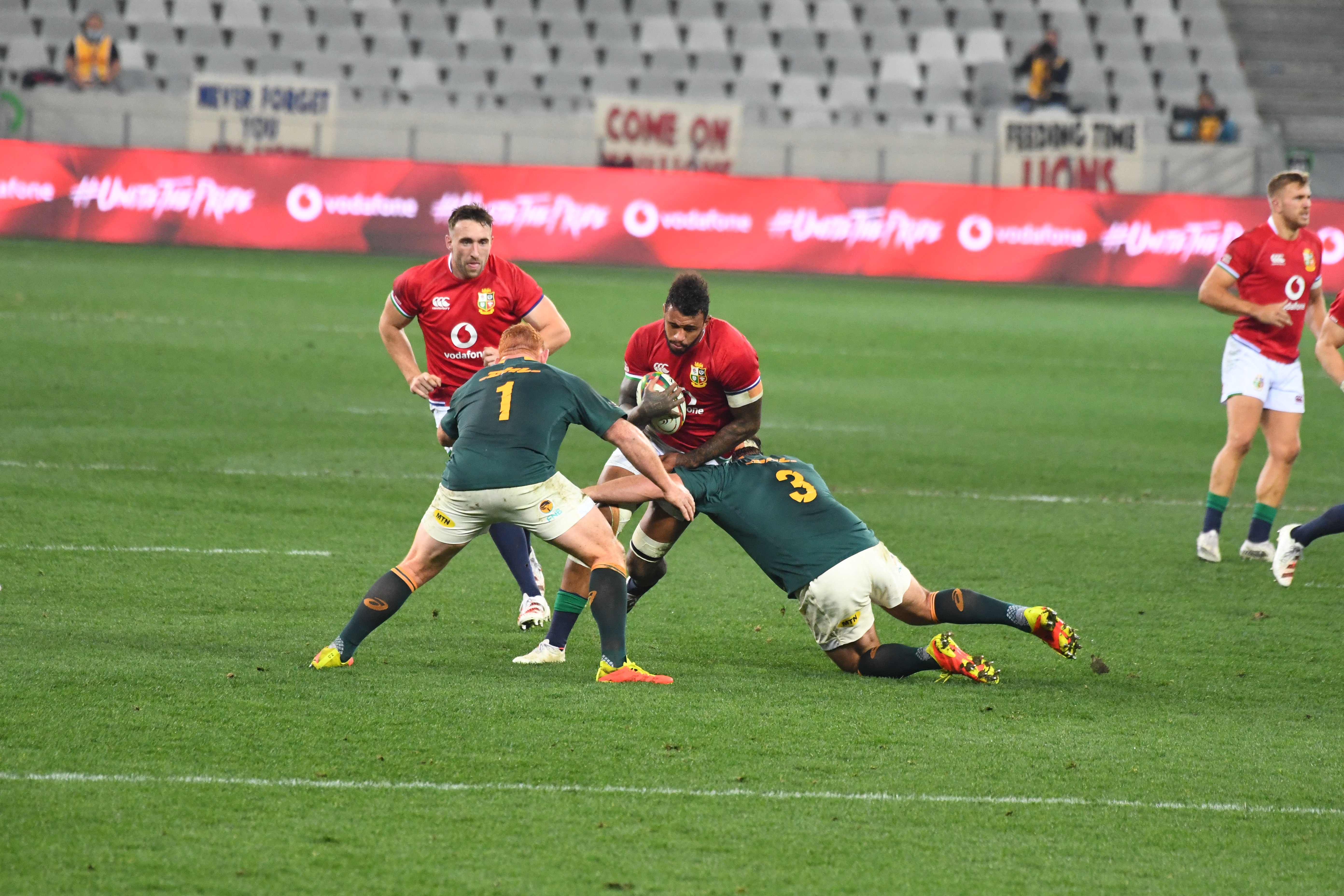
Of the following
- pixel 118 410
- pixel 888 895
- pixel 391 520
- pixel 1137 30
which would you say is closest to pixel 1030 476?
pixel 391 520

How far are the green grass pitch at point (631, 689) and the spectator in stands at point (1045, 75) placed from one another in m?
15.9

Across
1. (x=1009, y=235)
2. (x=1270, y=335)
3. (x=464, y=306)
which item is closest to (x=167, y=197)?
(x=1009, y=235)

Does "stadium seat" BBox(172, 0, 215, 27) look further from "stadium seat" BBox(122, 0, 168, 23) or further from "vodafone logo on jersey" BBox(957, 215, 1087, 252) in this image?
"vodafone logo on jersey" BBox(957, 215, 1087, 252)

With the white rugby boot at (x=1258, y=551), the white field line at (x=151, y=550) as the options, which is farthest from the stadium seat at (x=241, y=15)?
the white rugby boot at (x=1258, y=551)

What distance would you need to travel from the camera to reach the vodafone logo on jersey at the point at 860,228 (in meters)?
25.1

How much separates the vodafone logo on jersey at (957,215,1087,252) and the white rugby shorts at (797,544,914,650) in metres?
19.2

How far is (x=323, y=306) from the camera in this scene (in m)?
19.9

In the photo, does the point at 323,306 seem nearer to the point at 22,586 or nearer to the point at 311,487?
the point at 311,487

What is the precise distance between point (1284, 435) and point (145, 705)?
22.8 feet

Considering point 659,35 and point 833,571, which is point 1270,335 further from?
point 659,35

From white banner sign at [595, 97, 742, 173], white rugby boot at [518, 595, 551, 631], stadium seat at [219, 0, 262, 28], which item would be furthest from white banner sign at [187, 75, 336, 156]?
white rugby boot at [518, 595, 551, 631]

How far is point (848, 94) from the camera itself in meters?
32.1

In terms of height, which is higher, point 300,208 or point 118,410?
point 300,208

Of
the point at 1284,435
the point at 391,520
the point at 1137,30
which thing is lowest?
the point at 391,520
